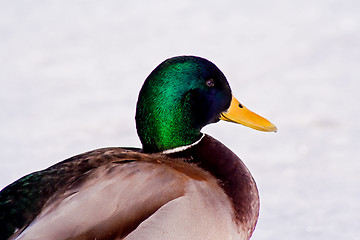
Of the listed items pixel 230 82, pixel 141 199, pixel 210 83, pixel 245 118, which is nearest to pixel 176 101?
pixel 210 83

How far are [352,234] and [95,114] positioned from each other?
2.27 metres

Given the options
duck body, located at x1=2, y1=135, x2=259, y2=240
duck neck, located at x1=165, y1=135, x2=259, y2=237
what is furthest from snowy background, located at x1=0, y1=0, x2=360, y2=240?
duck body, located at x1=2, y1=135, x2=259, y2=240

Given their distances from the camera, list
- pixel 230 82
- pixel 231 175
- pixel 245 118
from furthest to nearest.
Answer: pixel 230 82
pixel 245 118
pixel 231 175

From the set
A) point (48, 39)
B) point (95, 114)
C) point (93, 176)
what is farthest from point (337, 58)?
point (93, 176)

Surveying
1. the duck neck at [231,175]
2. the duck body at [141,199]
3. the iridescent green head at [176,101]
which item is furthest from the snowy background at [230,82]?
the iridescent green head at [176,101]

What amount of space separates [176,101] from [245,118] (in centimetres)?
37

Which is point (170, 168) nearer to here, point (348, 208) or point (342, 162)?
point (348, 208)

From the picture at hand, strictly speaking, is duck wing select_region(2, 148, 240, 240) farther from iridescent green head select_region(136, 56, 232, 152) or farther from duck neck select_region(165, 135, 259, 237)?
iridescent green head select_region(136, 56, 232, 152)

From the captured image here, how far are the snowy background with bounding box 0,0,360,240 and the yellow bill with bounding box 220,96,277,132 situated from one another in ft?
2.06

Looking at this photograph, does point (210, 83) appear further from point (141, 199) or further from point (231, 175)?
point (141, 199)

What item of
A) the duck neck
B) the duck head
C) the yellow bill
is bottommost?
the duck neck

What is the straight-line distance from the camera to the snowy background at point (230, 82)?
14.4 ft

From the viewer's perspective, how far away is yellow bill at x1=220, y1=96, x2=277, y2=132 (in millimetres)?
3430

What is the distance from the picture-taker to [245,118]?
3443 mm
